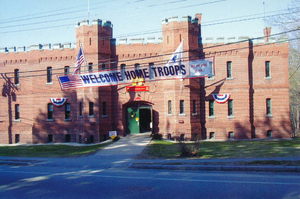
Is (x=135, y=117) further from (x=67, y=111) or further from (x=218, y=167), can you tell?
(x=218, y=167)

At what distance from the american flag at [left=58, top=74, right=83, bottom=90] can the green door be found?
572 centimetres

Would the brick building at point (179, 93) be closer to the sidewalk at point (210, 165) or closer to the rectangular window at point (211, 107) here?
the rectangular window at point (211, 107)

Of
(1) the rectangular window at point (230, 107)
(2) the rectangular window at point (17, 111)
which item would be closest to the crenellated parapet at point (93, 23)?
(2) the rectangular window at point (17, 111)

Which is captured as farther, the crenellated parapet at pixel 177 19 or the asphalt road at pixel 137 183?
the crenellated parapet at pixel 177 19

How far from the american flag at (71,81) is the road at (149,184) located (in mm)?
11610

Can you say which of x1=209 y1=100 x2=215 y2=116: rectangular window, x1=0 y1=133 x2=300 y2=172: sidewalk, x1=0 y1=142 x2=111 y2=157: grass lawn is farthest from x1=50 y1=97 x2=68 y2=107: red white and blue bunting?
x1=209 y1=100 x2=215 y2=116: rectangular window

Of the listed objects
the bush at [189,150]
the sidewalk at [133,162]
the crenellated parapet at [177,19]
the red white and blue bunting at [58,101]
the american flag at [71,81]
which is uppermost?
the crenellated parapet at [177,19]

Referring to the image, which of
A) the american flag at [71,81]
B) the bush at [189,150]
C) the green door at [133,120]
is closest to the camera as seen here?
the bush at [189,150]

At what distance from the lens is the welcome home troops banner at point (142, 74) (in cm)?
2120

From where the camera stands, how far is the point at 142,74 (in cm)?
2261

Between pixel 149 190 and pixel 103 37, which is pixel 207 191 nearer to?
pixel 149 190

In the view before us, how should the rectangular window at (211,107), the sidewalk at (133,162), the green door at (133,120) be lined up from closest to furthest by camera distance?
the sidewalk at (133,162), the rectangular window at (211,107), the green door at (133,120)

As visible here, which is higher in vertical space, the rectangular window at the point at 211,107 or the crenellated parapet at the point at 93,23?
the crenellated parapet at the point at 93,23

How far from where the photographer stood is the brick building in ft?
Result: 81.4
